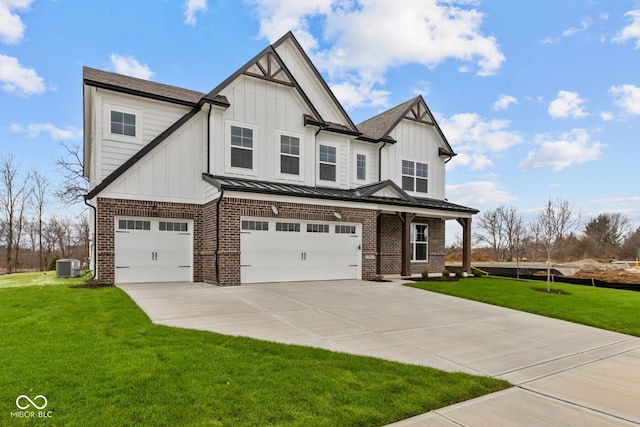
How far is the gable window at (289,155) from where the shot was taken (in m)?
15.1

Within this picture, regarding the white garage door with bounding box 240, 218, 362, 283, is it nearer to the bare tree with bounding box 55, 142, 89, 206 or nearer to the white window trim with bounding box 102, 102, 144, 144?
the white window trim with bounding box 102, 102, 144, 144

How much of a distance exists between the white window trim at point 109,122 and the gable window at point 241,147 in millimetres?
3302

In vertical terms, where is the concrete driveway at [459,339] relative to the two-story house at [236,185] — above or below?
below

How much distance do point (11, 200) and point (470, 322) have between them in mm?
32051

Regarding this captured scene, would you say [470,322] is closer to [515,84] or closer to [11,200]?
[515,84]

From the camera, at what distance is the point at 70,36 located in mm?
14844

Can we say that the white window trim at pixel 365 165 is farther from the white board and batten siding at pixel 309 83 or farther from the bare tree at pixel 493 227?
the bare tree at pixel 493 227

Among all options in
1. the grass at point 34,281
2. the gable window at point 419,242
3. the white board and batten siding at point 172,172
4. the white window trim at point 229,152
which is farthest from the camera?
the gable window at point 419,242

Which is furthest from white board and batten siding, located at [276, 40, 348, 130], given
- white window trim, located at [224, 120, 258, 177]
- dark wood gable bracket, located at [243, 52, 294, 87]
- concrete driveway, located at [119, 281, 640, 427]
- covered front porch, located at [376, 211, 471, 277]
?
concrete driveway, located at [119, 281, 640, 427]

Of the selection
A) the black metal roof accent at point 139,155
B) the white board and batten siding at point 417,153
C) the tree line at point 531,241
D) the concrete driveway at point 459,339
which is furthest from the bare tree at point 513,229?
the black metal roof accent at point 139,155

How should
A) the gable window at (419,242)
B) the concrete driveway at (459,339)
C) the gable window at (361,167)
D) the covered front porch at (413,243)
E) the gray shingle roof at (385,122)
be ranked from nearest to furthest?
the concrete driveway at (459,339), the covered front porch at (413,243), the gable window at (361,167), the gray shingle roof at (385,122), the gable window at (419,242)

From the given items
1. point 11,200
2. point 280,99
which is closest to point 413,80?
point 280,99

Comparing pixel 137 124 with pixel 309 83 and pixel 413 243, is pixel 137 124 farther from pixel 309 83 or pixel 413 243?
pixel 413 243

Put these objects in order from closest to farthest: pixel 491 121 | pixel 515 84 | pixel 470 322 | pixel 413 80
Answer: pixel 470 322, pixel 515 84, pixel 413 80, pixel 491 121
